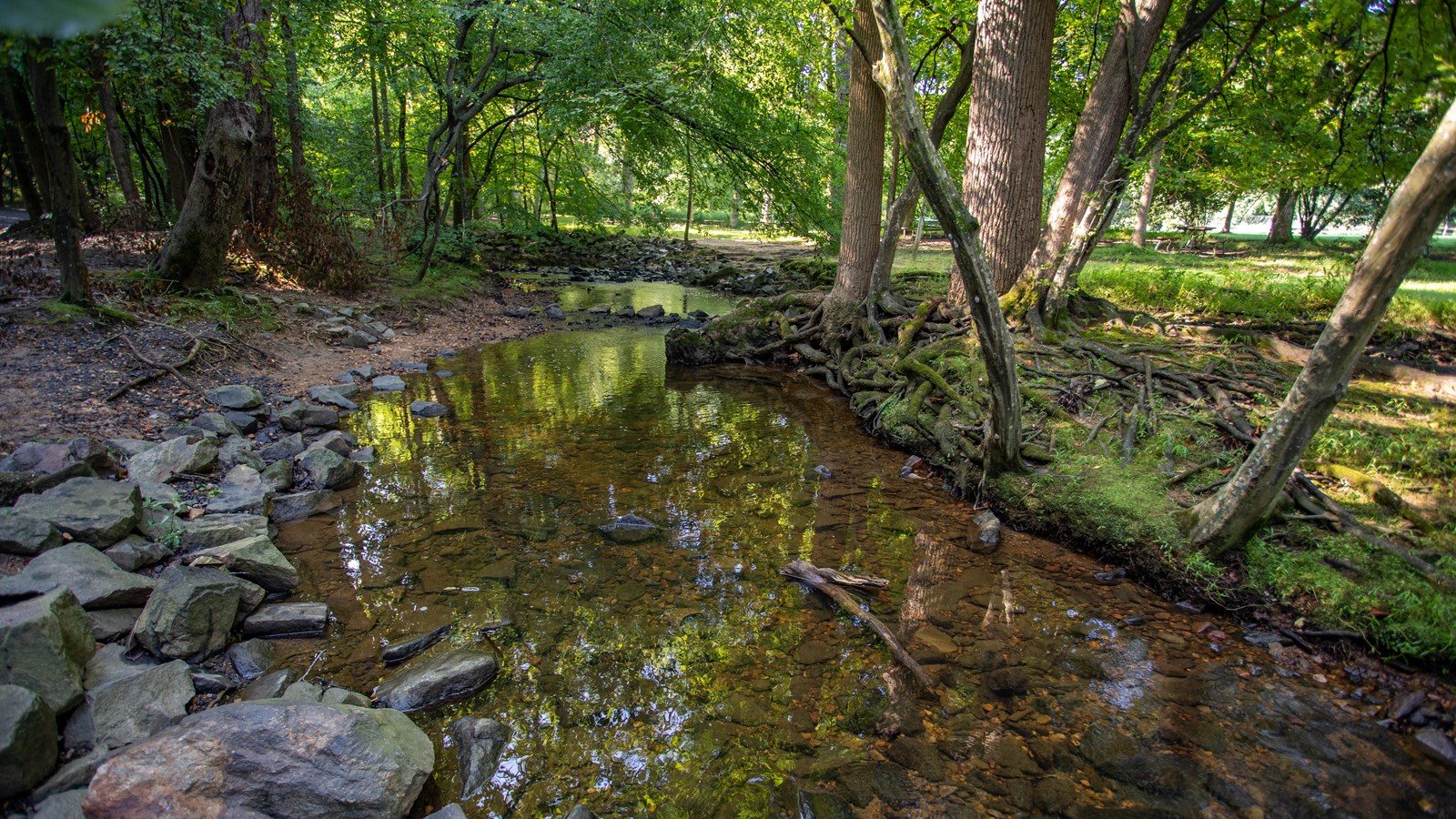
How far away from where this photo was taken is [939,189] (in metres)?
5.37

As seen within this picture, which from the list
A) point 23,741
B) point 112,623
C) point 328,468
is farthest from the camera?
point 328,468

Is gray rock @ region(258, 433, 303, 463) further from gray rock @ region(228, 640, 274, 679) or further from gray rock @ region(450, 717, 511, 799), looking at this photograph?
gray rock @ region(450, 717, 511, 799)

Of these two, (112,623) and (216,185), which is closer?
(112,623)

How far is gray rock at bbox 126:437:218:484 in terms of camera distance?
5.85 metres

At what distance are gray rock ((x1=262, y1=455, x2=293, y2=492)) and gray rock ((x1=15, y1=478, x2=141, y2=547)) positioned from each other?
1.33 metres

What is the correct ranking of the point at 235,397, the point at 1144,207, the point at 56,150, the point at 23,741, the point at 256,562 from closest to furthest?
the point at 23,741 < the point at 256,562 < the point at 56,150 < the point at 235,397 < the point at 1144,207

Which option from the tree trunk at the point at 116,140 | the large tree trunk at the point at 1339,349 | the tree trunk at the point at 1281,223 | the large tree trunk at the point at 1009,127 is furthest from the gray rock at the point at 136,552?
the tree trunk at the point at 1281,223

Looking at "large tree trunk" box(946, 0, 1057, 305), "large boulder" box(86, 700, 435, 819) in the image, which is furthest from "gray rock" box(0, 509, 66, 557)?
"large tree trunk" box(946, 0, 1057, 305)

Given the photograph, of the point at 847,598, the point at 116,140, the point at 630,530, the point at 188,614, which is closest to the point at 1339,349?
the point at 847,598

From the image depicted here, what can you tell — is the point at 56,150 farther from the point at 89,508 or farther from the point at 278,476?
the point at 89,508

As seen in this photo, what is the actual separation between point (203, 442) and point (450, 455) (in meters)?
2.20

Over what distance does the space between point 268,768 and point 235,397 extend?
6.36 meters

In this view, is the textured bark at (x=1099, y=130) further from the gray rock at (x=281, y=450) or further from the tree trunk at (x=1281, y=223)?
the tree trunk at (x=1281, y=223)

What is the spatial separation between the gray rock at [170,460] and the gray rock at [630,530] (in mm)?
3533
